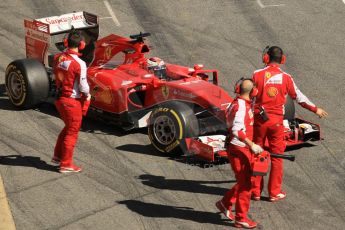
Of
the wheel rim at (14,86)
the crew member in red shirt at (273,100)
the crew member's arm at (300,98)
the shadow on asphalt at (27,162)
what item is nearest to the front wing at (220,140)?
the crew member in red shirt at (273,100)

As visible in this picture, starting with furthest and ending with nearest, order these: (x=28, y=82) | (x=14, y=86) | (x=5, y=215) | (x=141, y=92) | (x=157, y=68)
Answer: (x=14, y=86), (x=28, y=82), (x=157, y=68), (x=141, y=92), (x=5, y=215)

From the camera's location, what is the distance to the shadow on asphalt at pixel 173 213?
10.2 meters

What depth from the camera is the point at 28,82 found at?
13.7 metres

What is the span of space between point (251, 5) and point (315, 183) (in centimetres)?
989

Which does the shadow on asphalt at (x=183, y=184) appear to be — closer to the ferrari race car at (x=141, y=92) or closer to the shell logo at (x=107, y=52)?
the ferrari race car at (x=141, y=92)

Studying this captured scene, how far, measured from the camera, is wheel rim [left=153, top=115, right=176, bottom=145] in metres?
12.2

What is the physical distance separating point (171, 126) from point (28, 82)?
9.55 ft

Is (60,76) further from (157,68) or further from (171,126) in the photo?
(157,68)

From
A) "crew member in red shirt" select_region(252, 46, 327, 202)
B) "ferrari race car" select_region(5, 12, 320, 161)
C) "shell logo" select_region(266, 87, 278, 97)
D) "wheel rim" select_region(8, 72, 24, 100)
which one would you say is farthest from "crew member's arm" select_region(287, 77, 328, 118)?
"wheel rim" select_region(8, 72, 24, 100)

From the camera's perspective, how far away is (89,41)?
1514 cm

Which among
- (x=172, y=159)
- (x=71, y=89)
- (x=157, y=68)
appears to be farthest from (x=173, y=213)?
(x=157, y=68)

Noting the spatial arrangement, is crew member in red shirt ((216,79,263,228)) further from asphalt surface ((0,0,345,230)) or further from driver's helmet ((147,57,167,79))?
driver's helmet ((147,57,167,79))

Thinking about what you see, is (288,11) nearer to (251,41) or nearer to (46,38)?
(251,41)

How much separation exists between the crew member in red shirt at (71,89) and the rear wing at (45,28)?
295 cm
